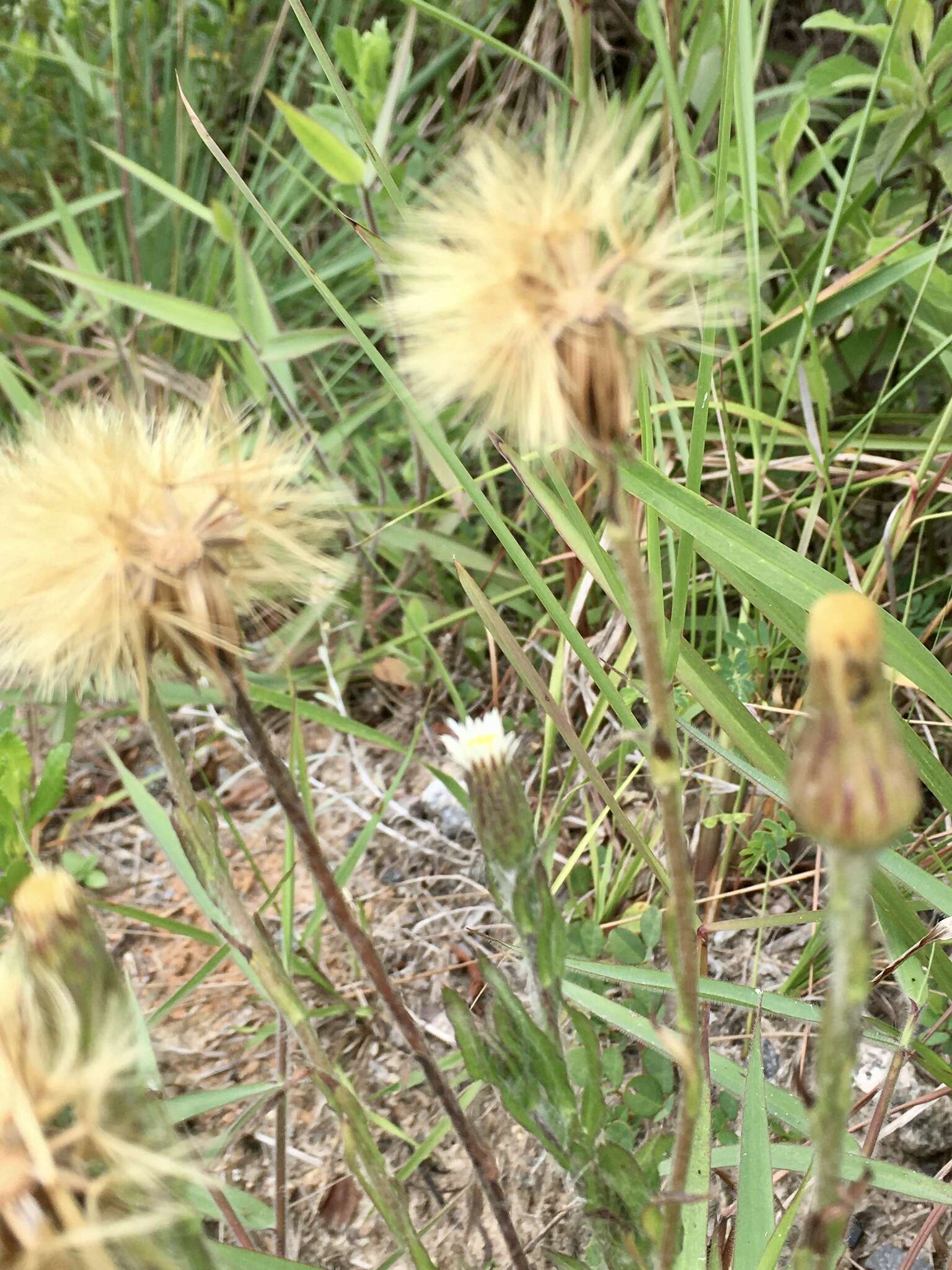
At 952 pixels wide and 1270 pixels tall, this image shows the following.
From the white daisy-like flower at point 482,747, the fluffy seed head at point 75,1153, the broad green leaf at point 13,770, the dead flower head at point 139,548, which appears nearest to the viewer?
the fluffy seed head at point 75,1153

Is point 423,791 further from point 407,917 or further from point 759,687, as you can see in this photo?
point 759,687

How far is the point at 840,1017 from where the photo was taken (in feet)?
1.55

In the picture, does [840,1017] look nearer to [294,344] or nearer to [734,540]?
[734,540]

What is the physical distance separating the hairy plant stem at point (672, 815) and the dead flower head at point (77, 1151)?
0.25m

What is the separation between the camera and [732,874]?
56.5 inches

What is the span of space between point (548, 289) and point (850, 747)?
0.86 feet

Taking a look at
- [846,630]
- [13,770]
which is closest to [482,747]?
[846,630]

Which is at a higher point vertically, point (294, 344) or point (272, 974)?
point (294, 344)

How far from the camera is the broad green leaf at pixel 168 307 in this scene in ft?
5.81

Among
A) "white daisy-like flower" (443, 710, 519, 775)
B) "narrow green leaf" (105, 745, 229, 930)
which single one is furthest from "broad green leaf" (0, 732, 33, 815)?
"white daisy-like flower" (443, 710, 519, 775)

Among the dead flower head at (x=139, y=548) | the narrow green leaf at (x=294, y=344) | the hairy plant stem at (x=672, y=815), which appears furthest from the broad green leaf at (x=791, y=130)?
the hairy plant stem at (x=672, y=815)

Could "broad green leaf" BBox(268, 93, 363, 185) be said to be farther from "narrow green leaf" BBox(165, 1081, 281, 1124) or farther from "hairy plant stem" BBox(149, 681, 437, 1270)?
"narrow green leaf" BBox(165, 1081, 281, 1124)

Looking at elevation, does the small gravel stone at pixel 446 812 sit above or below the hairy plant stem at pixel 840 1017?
below

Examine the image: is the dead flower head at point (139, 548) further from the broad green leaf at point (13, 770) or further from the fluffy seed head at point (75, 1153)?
the broad green leaf at point (13, 770)
